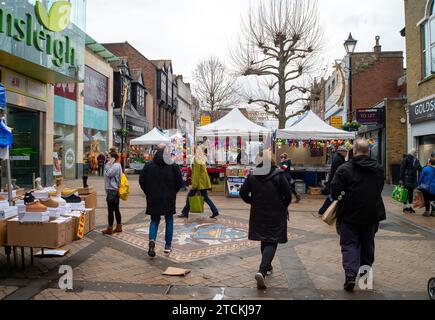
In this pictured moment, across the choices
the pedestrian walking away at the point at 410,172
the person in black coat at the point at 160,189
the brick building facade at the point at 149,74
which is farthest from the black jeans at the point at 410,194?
the brick building facade at the point at 149,74

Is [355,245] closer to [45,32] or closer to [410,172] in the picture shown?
[410,172]

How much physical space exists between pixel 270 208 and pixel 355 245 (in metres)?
1.09

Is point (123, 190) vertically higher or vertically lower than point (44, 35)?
lower

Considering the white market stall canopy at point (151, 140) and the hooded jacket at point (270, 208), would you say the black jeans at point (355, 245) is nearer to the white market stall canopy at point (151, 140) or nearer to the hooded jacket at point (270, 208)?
the hooded jacket at point (270, 208)

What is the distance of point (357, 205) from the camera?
4.42 m

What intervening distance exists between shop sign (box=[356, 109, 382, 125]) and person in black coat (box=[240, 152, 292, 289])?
55.8 ft

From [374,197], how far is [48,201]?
411cm

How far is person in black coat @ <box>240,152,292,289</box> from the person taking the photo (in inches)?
180

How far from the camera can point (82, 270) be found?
201 inches

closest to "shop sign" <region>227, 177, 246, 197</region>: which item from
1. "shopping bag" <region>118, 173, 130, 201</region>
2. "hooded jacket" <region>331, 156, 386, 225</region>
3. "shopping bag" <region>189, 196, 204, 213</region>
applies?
"shopping bag" <region>189, 196, 204, 213</region>

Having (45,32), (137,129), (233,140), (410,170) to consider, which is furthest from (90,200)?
(137,129)

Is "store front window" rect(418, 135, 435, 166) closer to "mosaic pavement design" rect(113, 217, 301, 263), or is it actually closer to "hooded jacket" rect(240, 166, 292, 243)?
"mosaic pavement design" rect(113, 217, 301, 263)
